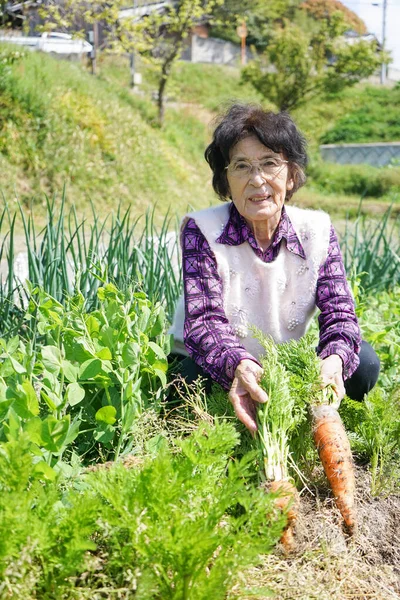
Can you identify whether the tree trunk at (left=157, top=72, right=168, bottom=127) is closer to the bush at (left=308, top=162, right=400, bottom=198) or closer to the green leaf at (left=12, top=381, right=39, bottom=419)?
the bush at (left=308, top=162, right=400, bottom=198)

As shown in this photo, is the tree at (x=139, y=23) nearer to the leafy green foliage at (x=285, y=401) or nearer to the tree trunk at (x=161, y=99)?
the tree trunk at (x=161, y=99)

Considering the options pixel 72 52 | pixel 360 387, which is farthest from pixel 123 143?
pixel 360 387

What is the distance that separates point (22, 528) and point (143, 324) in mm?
1000

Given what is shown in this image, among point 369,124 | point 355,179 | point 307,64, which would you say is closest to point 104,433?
point 355,179

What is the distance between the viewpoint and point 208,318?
85.4 inches

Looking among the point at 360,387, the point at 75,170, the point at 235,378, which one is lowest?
the point at 75,170

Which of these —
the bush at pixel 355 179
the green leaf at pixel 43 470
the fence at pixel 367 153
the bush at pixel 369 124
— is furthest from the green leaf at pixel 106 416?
the bush at pixel 369 124

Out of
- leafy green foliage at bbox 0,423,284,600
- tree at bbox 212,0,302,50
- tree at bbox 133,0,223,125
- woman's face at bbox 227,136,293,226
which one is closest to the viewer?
leafy green foliage at bbox 0,423,284,600

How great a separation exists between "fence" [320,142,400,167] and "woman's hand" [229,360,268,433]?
21.6 m

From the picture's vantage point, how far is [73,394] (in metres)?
1.79

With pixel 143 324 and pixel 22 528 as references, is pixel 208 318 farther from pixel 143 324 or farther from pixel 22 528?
pixel 22 528

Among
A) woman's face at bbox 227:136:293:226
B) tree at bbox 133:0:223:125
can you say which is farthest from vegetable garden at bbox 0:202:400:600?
tree at bbox 133:0:223:125

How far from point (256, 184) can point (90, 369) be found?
2.48 feet

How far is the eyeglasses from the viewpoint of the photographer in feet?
7.27
